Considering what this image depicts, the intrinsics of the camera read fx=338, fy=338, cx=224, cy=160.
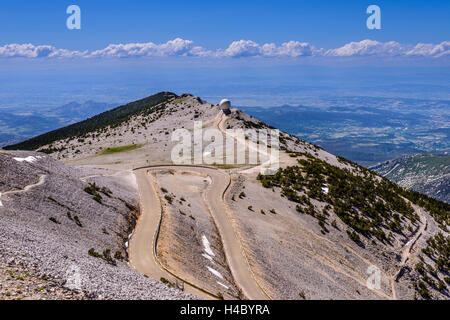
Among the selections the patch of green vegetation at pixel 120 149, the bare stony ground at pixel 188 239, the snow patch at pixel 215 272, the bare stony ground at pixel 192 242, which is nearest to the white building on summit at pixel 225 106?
the patch of green vegetation at pixel 120 149

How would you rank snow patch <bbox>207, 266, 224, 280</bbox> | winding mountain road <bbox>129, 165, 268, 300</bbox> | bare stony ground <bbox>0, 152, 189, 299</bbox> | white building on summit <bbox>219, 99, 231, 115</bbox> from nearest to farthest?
bare stony ground <bbox>0, 152, 189, 299</bbox> < winding mountain road <bbox>129, 165, 268, 300</bbox> < snow patch <bbox>207, 266, 224, 280</bbox> < white building on summit <bbox>219, 99, 231, 115</bbox>

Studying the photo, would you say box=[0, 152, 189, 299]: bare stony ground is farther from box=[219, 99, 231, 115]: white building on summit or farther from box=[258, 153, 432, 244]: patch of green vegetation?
box=[219, 99, 231, 115]: white building on summit

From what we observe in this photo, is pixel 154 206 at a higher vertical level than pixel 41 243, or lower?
lower

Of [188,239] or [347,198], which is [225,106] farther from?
[188,239]

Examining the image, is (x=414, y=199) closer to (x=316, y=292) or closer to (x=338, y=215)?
(x=338, y=215)

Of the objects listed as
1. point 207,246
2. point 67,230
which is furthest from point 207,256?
point 67,230

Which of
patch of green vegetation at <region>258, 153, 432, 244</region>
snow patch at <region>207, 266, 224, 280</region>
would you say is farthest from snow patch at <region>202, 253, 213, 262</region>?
patch of green vegetation at <region>258, 153, 432, 244</region>

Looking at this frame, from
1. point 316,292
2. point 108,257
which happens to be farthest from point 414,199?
point 108,257

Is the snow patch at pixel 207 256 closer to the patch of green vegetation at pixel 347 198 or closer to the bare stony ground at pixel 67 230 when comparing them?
the bare stony ground at pixel 67 230
